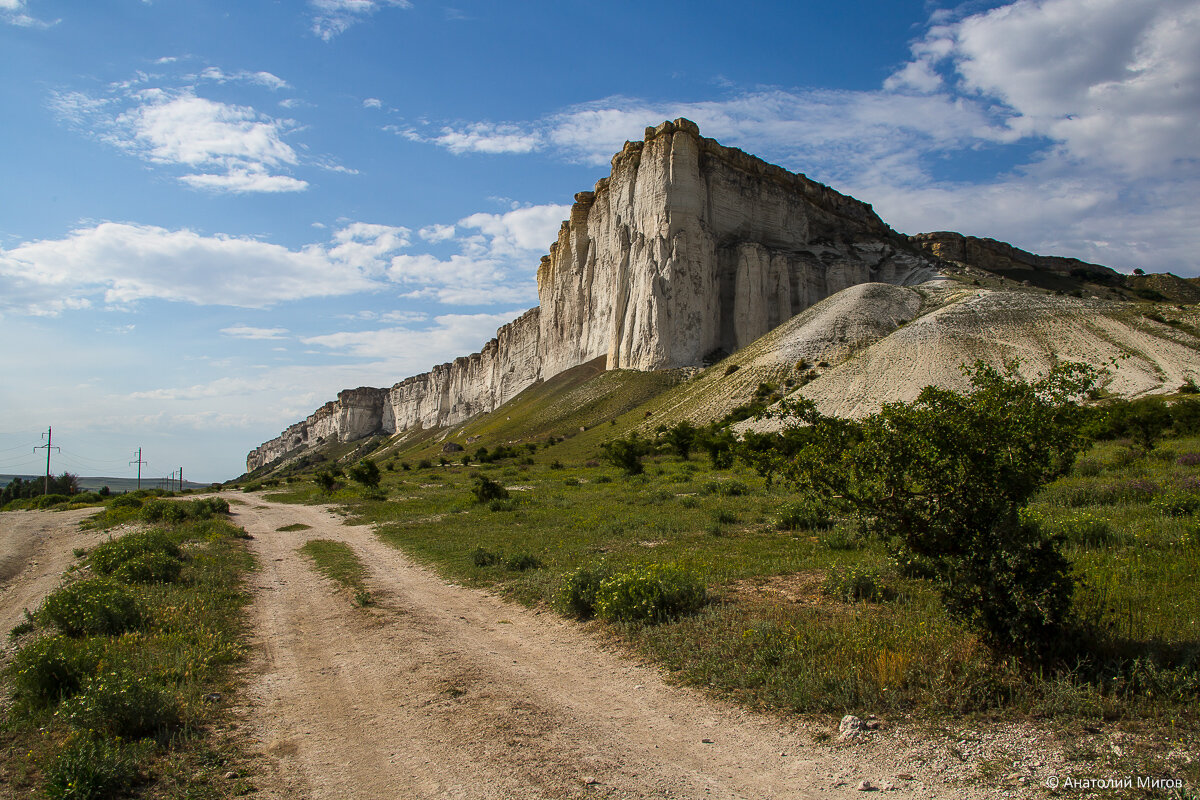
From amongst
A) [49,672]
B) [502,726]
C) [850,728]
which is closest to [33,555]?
[49,672]

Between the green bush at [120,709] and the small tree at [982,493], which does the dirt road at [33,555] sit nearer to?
the green bush at [120,709]

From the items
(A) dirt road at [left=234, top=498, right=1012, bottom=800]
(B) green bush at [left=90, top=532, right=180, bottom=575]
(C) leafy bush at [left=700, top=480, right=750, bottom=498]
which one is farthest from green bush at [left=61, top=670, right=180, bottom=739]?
(C) leafy bush at [left=700, top=480, right=750, bottom=498]

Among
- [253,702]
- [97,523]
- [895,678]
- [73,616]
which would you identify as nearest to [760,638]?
[895,678]

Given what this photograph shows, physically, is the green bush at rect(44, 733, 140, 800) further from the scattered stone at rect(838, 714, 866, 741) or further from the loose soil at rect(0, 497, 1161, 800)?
the scattered stone at rect(838, 714, 866, 741)

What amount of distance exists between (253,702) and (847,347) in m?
55.1

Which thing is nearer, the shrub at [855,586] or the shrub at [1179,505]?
the shrub at [855,586]

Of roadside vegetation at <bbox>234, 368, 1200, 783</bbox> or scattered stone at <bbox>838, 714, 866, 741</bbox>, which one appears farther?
roadside vegetation at <bbox>234, 368, 1200, 783</bbox>

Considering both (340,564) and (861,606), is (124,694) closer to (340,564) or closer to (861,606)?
(861,606)

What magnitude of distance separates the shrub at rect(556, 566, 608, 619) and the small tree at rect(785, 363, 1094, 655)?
13.2ft

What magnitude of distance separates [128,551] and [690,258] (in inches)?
2726

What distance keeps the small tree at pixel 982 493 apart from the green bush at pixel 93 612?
9241 millimetres

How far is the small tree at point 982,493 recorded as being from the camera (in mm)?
5328

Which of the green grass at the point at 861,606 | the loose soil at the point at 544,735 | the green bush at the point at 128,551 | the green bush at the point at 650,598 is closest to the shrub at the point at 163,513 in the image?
the green bush at the point at 128,551

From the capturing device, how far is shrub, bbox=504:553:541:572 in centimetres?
1206
